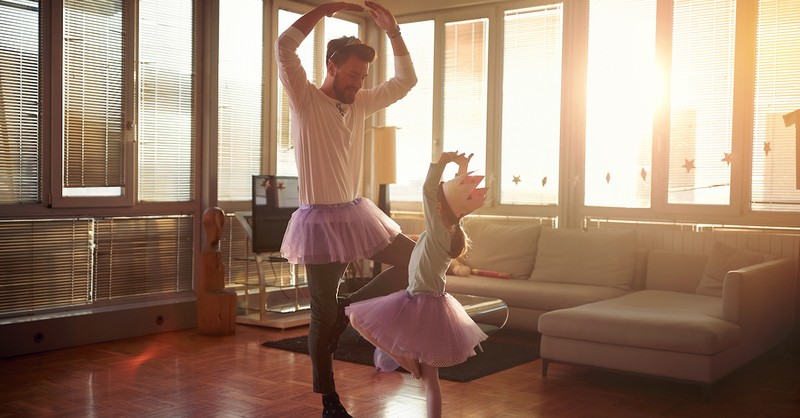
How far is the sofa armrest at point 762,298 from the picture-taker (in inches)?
161

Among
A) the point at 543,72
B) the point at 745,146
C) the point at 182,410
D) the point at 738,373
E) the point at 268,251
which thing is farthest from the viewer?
the point at 543,72

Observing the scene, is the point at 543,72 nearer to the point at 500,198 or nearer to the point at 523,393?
the point at 500,198

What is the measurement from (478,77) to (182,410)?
13.6 ft

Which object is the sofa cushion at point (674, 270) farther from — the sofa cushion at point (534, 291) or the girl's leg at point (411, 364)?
the girl's leg at point (411, 364)

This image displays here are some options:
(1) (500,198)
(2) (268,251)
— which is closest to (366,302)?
(2) (268,251)

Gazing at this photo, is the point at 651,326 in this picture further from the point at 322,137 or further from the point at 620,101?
the point at 620,101

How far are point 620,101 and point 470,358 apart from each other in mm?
2408

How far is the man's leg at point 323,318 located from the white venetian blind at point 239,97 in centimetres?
322

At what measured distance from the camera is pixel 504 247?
237 inches

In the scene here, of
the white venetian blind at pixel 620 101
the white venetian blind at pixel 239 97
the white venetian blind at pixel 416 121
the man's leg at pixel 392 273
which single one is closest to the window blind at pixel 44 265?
the white venetian blind at pixel 239 97

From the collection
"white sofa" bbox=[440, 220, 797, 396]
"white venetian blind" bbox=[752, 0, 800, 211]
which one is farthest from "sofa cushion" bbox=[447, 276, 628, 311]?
"white venetian blind" bbox=[752, 0, 800, 211]

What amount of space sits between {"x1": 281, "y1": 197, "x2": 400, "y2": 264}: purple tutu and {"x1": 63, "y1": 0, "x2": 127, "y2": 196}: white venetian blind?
8.59 ft

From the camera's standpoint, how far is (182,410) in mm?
3590

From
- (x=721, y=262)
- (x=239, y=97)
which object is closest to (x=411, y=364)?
(x=721, y=262)
